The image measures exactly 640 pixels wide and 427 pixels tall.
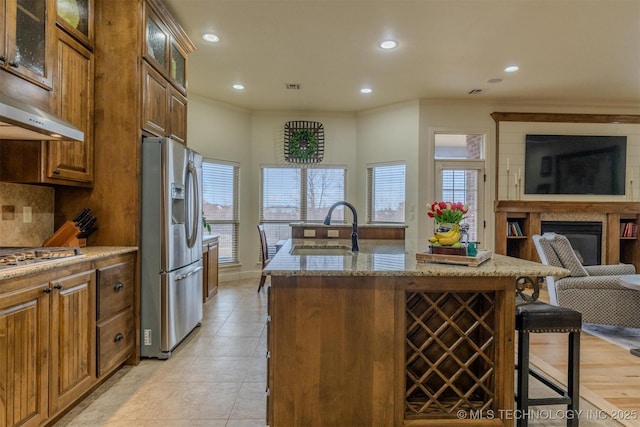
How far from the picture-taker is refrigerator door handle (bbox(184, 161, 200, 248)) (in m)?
3.15

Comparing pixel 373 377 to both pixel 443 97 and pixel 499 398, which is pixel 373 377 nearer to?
pixel 499 398

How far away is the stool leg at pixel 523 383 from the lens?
1835 mm

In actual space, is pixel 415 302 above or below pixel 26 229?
below

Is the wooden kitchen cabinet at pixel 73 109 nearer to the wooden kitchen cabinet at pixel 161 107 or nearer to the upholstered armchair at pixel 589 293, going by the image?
the wooden kitchen cabinet at pixel 161 107

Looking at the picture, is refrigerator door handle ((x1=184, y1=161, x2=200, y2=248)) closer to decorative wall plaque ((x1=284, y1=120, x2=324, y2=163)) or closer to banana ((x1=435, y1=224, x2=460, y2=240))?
banana ((x1=435, y1=224, x2=460, y2=240))

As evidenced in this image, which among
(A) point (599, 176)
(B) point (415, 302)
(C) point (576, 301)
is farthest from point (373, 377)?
(A) point (599, 176)

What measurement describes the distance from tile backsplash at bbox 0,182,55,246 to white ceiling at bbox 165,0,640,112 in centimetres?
188

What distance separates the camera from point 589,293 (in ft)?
11.3

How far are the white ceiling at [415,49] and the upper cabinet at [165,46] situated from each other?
125mm

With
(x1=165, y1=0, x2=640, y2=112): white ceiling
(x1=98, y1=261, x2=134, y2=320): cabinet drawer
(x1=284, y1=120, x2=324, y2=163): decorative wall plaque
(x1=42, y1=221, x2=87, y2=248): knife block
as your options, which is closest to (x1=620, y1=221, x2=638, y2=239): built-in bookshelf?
(x1=165, y1=0, x2=640, y2=112): white ceiling

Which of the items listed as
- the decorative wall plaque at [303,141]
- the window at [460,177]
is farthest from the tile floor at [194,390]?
the window at [460,177]

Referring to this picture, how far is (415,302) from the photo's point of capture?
1920mm

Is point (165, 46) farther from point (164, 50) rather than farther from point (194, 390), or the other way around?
point (194, 390)

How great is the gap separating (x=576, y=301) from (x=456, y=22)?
2.93 meters
